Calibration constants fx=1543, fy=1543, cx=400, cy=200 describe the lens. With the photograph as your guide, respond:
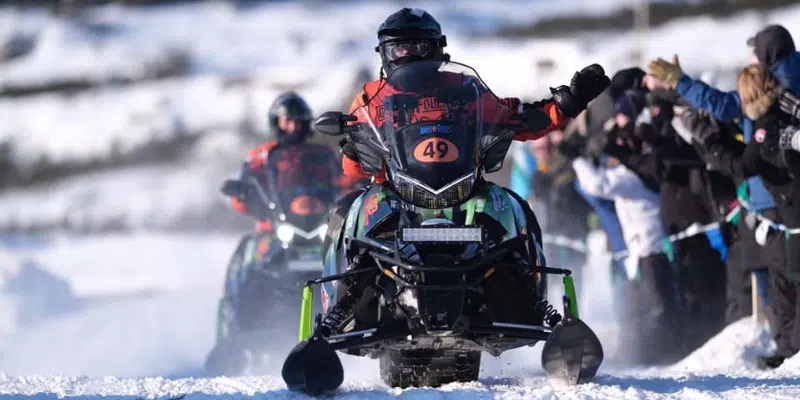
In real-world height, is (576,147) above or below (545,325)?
above

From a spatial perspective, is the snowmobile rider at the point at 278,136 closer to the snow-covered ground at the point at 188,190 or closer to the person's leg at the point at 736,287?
the snow-covered ground at the point at 188,190

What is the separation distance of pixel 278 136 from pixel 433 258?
19.3ft

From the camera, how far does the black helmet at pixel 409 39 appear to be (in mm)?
8258

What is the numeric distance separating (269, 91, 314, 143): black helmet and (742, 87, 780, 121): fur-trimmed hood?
171 inches

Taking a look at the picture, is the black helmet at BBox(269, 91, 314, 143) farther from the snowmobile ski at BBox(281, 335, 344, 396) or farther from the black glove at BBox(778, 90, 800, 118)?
the snowmobile ski at BBox(281, 335, 344, 396)

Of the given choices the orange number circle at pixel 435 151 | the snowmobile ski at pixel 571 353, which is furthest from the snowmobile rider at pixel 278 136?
the snowmobile ski at pixel 571 353

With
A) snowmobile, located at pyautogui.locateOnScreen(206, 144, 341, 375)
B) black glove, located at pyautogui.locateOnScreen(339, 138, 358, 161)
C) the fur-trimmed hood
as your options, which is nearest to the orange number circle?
black glove, located at pyautogui.locateOnScreen(339, 138, 358, 161)

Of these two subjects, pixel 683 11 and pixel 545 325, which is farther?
pixel 683 11

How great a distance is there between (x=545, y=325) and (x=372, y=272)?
2.93 feet

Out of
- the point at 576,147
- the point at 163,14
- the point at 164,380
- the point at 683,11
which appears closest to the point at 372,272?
the point at 164,380

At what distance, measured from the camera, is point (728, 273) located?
440 inches

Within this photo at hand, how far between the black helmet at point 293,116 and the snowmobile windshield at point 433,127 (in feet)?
16.1

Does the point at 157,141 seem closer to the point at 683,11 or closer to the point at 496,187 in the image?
the point at 683,11

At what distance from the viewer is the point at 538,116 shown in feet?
26.2
